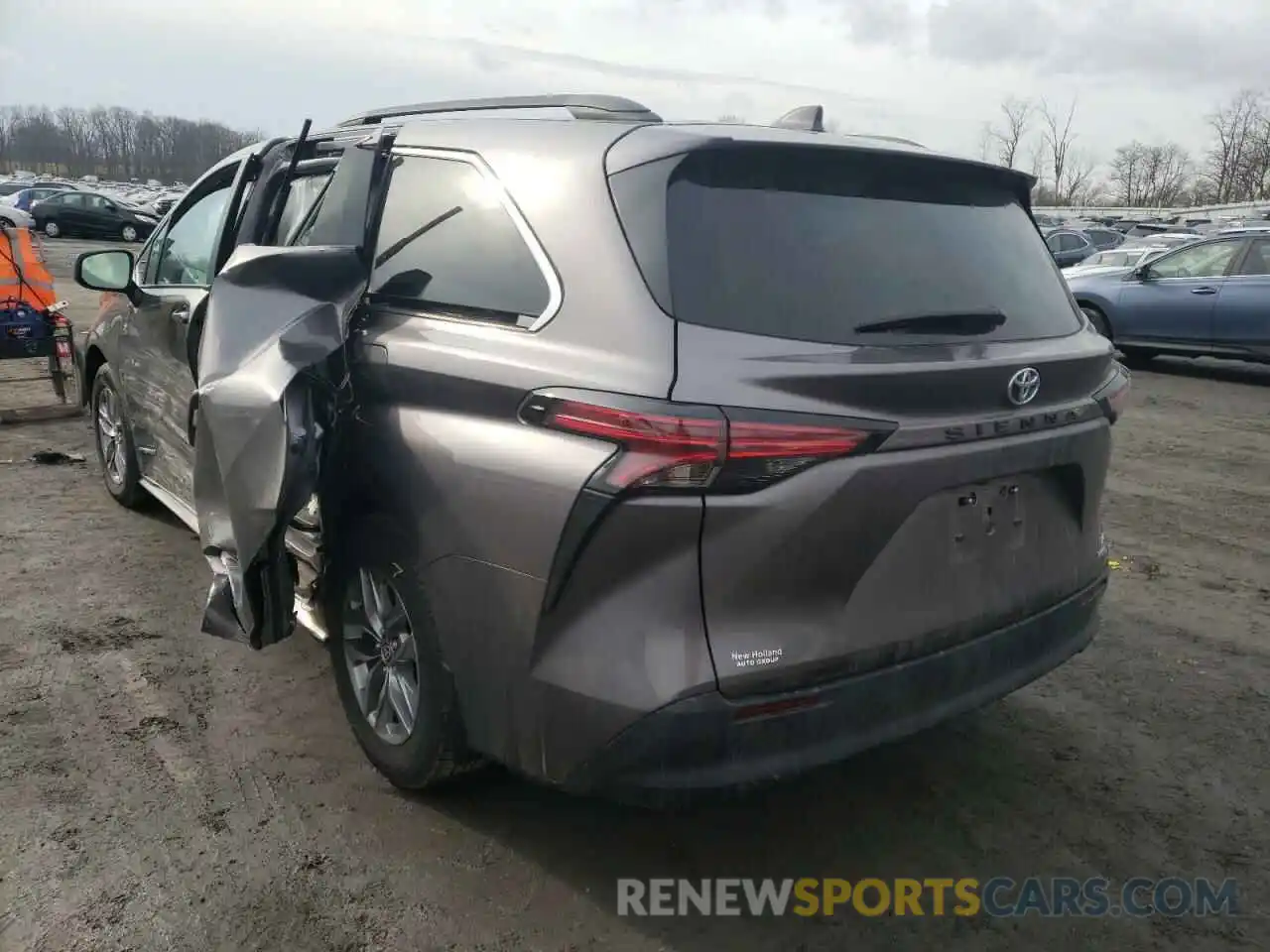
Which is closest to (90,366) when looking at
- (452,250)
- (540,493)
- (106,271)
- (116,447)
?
(116,447)

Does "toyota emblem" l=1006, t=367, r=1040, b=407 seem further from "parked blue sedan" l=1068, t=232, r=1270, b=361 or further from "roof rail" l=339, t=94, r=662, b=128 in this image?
"parked blue sedan" l=1068, t=232, r=1270, b=361

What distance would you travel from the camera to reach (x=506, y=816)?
3033 mm

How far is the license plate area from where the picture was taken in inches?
99.1

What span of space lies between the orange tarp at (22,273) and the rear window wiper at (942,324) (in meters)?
7.96

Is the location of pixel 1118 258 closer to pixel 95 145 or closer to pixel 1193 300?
pixel 1193 300

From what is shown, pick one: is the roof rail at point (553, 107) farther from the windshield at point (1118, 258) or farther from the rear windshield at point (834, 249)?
the windshield at point (1118, 258)

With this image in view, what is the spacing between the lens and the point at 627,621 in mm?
2262

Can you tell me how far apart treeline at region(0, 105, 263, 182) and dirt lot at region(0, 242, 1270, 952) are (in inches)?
3708

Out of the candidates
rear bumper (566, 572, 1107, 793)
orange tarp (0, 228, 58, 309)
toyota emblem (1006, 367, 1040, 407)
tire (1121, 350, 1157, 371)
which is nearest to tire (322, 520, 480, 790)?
rear bumper (566, 572, 1107, 793)

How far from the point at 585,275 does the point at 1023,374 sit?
112 centimetres

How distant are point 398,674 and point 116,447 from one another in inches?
141

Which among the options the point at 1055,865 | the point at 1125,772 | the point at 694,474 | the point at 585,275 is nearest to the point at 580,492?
the point at 694,474

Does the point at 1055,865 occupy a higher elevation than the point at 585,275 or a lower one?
lower

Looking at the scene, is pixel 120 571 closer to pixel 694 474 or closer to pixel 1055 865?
pixel 694 474
